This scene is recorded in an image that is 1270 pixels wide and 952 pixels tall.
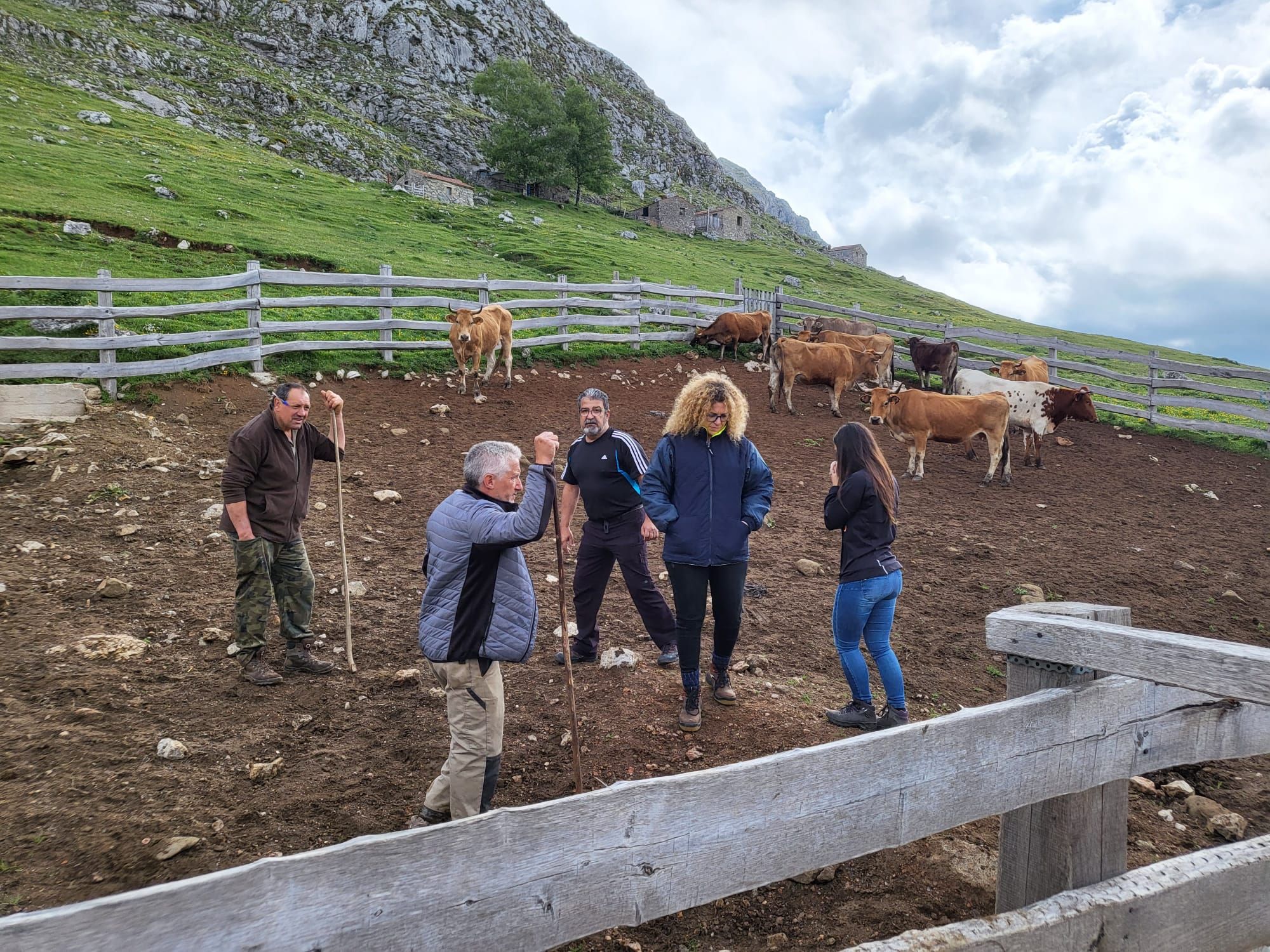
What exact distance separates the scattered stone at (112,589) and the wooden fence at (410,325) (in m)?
4.95

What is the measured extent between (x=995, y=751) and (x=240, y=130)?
2210 inches

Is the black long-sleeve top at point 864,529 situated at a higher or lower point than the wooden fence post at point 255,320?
lower

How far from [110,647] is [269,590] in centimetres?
105

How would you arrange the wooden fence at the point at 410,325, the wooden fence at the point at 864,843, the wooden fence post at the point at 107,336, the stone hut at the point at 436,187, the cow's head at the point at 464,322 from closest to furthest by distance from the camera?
the wooden fence at the point at 864,843
the wooden fence post at the point at 107,336
the wooden fence at the point at 410,325
the cow's head at the point at 464,322
the stone hut at the point at 436,187

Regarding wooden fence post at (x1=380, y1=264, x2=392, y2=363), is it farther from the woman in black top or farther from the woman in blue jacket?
the woman in black top

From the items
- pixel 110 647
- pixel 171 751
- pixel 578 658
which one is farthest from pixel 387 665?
pixel 110 647

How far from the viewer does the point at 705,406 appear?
4.42 meters

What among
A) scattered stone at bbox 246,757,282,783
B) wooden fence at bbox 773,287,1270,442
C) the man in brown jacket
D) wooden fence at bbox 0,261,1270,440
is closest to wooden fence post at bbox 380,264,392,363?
wooden fence at bbox 0,261,1270,440

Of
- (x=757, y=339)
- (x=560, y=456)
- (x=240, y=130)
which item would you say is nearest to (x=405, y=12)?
(x=240, y=130)

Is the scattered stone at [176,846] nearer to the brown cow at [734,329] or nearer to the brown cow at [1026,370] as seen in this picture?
the brown cow at [734,329]

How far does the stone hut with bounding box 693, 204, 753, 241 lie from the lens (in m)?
62.3

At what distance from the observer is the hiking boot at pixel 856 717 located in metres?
4.52

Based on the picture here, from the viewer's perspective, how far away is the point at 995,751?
2164 millimetres

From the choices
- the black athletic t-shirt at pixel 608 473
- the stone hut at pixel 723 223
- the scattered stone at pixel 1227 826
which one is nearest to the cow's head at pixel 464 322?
the black athletic t-shirt at pixel 608 473
